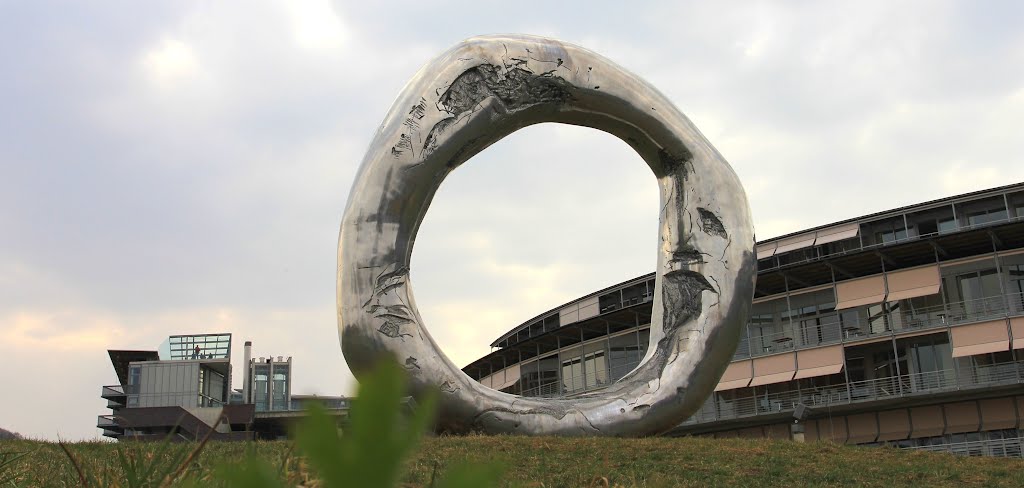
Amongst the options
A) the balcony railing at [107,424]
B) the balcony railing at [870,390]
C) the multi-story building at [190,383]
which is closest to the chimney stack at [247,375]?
the multi-story building at [190,383]

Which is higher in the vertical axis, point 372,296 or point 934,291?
point 934,291

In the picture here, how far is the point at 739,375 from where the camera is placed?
3509 cm

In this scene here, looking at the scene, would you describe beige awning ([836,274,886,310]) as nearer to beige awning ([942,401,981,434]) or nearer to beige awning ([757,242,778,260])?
beige awning ([757,242,778,260])

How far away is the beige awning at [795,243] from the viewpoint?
3625 cm

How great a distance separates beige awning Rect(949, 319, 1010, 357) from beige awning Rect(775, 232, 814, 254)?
6.72 m

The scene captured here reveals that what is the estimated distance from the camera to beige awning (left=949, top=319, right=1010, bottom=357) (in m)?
29.9

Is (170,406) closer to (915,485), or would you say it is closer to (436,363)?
(436,363)

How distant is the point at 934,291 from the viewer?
31.5 metres

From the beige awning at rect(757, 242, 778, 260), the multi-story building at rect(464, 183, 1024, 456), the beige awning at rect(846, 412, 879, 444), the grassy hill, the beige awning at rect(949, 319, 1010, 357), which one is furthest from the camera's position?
the beige awning at rect(757, 242, 778, 260)

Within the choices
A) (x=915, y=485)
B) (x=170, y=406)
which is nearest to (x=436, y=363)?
(x=915, y=485)

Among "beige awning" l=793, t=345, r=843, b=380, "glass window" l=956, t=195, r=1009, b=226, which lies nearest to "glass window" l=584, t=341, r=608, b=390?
"beige awning" l=793, t=345, r=843, b=380

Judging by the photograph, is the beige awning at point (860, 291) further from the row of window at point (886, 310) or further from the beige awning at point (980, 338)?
the beige awning at point (980, 338)

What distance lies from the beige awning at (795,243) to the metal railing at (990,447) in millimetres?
8715

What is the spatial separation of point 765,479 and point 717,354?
2.60 m
